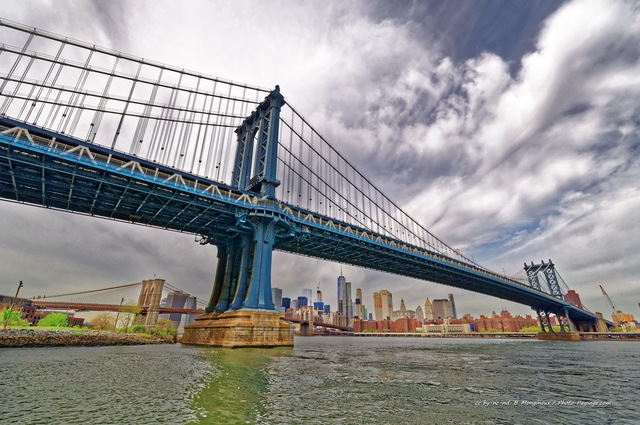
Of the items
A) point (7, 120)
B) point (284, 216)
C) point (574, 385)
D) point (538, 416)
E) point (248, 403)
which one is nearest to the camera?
point (538, 416)

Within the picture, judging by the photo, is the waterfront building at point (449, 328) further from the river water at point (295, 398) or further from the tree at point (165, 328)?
the river water at point (295, 398)

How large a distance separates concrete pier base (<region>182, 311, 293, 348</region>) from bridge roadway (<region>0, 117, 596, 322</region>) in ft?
34.9

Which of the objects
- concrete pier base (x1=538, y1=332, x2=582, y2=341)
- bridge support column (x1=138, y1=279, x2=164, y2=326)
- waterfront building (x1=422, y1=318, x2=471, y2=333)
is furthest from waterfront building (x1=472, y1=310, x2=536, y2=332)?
bridge support column (x1=138, y1=279, x2=164, y2=326)

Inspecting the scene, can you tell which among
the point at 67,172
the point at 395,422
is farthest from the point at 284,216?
the point at 395,422

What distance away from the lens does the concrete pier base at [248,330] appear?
91.1ft

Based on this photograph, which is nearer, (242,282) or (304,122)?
(242,282)

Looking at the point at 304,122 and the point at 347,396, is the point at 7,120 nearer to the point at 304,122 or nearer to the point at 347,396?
the point at 347,396

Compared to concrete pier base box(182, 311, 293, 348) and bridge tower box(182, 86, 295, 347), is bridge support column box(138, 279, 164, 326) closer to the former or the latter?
bridge tower box(182, 86, 295, 347)

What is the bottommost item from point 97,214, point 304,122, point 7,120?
point 97,214

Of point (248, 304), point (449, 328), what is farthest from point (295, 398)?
point (449, 328)

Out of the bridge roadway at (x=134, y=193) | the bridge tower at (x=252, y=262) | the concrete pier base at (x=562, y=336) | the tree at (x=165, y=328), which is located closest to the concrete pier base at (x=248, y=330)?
the bridge tower at (x=252, y=262)

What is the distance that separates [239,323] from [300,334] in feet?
442

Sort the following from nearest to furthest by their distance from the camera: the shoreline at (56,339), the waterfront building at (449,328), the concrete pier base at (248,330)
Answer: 1. the shoreline at (56,339)
2. the concrete pier base at (248,330)
3. the waterfront building at (449,328)

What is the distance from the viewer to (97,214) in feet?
113
